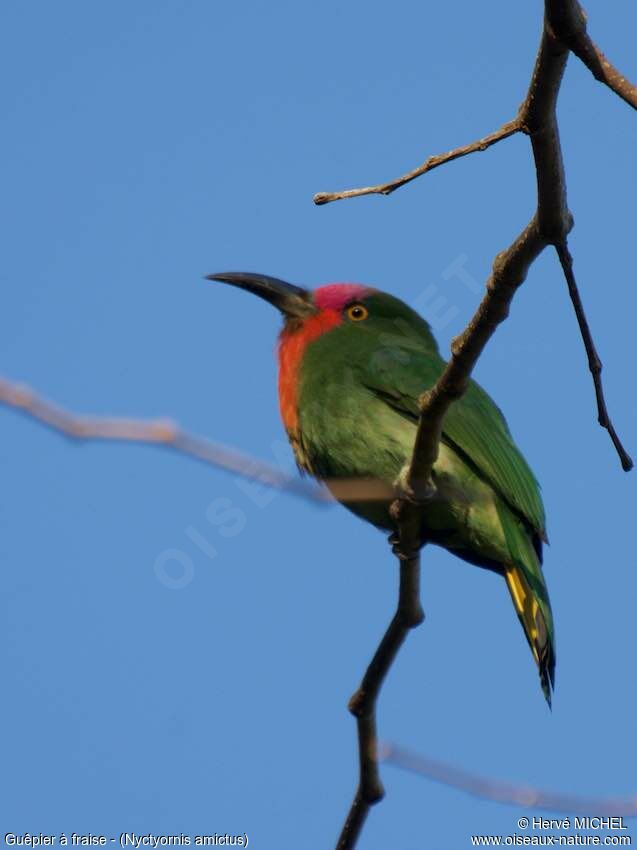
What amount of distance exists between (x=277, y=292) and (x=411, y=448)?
1.28 m

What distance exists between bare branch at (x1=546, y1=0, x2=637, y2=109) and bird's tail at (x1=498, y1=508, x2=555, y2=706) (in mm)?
2544

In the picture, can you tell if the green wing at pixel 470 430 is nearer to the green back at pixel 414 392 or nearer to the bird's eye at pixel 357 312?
the green back at pixel 414 392

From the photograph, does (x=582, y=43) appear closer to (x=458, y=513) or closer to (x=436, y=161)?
(x=436, y=161)

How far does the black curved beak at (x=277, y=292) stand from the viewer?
18.3ft

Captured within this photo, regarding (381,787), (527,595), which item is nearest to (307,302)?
(527,595)

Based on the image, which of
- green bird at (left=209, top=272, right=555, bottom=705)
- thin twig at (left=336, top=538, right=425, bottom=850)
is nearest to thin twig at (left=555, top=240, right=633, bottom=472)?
thin twig at (left=336, top=538, right=425, bottom=850)

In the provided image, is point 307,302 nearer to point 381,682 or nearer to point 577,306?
point 381,682

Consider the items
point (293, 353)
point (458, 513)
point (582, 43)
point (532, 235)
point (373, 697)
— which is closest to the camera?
point (582, 43)

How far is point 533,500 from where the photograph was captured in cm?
507

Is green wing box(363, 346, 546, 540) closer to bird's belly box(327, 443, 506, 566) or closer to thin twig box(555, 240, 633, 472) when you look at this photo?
bird's belly box(327, 443, 506, 566)

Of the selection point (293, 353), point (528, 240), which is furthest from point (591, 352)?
point (293, 353)

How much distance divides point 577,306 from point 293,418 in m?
2.33

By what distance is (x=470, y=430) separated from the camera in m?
5.01

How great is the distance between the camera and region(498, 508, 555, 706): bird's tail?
4727 mm
